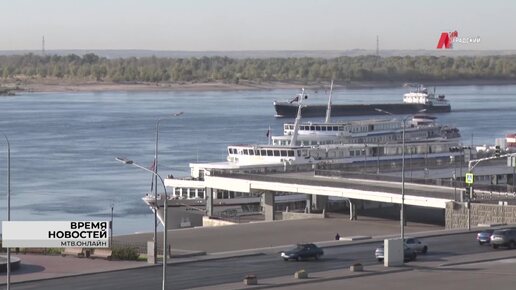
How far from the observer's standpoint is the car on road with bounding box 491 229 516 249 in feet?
131

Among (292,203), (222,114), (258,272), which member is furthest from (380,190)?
(222,114)

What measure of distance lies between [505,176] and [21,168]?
103ft

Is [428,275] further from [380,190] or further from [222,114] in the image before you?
[222,114]

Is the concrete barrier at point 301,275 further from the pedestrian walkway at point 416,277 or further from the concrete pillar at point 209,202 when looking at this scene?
the concrete pillar at point 209,202

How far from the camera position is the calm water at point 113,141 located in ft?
218

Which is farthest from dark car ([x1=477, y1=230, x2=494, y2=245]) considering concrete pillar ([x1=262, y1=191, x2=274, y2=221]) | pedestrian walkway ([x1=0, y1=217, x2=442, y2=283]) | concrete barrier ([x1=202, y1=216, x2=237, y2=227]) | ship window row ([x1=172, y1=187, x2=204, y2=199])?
ship window row ([x1=172, y1=187, x2=204, y2=199])

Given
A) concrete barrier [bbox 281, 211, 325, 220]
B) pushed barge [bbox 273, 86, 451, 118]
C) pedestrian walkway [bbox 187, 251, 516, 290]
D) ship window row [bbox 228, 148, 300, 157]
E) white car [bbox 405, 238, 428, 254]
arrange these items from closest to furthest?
pedestrian walkway [bbox 187, 251, 516, 290] < white car [bbox 405, 238, 428, 254] < concrete barrier [bbox 281, 211, 325, 220] < ship window row [bbox 228, 148, 300, 157] < pushed barge [bbox 273, 86, 451, 118]

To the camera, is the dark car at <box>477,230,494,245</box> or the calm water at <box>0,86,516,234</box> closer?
the dark car at <box>477,230,494,245</box>

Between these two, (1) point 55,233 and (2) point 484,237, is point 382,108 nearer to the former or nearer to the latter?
(2) point 484,237

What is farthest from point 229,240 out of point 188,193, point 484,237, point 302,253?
point 188,193

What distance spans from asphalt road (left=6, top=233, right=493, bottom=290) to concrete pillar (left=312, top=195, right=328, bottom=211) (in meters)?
15.6

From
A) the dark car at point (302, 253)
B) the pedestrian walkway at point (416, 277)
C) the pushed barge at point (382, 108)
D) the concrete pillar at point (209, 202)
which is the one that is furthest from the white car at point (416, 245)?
the pushed barge at point (382, 108)

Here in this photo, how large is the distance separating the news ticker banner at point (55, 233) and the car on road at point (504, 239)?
1596 centimetres

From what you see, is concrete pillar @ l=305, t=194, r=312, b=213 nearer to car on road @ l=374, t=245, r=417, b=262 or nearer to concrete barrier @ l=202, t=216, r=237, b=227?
concrete barrier @ l=202, t=216, r=237, b=227
